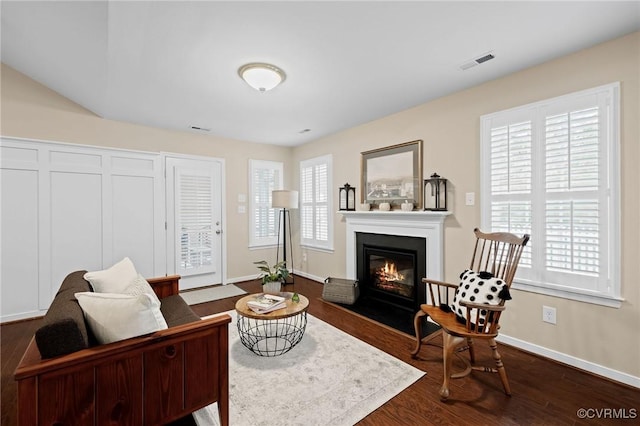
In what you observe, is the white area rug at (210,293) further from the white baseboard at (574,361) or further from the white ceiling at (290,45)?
the white baseboard at (574,361)

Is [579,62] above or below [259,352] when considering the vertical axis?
above

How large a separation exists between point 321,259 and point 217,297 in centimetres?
176

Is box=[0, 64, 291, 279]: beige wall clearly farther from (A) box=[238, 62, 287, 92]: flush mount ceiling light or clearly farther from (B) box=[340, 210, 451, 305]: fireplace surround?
(A) box=[238, 62, 287, 92]: flush mount ceiling light

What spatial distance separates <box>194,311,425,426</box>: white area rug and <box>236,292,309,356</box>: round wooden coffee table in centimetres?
8

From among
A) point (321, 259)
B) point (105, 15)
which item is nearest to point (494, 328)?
point (321, 259)

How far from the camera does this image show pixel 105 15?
75.5 inches

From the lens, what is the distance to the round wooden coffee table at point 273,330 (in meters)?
2.25

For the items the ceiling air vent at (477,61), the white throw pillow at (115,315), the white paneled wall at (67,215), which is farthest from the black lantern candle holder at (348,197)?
the white throw pillow at (115,315)

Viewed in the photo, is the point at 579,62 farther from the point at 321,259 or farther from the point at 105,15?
the point at 321,259

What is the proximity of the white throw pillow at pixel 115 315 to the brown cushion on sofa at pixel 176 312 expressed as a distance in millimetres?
582

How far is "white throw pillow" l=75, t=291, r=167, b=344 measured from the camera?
4.53 feet

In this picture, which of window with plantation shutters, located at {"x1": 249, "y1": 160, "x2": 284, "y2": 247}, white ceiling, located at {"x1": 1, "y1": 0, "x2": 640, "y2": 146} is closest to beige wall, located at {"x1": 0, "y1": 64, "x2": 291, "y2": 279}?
window with plantation shutters, located at {"x1": 249, "y1": 160, "x2": 284, "y2": 247}

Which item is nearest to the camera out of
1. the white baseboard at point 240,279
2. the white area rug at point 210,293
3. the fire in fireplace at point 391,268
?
the fire in fireplace at point 391,268

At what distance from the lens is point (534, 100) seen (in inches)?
95.3
